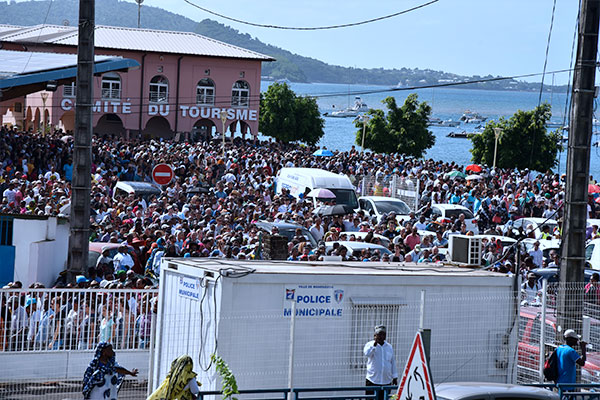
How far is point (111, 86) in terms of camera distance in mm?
62344

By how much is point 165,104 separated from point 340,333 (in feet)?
181

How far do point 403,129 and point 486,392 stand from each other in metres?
53.8

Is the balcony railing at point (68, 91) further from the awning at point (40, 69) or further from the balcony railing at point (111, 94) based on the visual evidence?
the awning at point (40, 69)

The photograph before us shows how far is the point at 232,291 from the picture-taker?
31.8 ft

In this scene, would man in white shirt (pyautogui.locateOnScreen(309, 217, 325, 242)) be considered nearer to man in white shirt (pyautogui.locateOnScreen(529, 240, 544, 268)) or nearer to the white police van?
man in white shirt (pyautogui.locateOnScreen(529, 240, 544, 268))

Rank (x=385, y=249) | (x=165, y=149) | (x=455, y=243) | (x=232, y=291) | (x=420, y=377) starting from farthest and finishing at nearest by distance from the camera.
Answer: (x=165, y=149) < (x=385, y=249) < (x=455, y=243) < (x=232, y=291) < (x=420, y=377)

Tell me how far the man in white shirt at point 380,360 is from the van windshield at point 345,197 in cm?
1950

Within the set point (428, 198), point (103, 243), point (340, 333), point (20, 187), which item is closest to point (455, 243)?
point (340, 333)

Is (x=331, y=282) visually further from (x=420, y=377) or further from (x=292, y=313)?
(x=420, y=377)

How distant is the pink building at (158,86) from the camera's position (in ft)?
202

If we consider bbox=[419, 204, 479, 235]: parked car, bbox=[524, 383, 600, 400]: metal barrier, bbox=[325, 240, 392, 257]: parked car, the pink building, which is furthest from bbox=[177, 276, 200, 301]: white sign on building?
the pink building

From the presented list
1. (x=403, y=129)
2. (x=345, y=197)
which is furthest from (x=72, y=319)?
(x=403, y=129)

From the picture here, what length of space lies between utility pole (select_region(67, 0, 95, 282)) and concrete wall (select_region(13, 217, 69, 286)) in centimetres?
257

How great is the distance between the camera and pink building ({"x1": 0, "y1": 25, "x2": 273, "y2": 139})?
6156 centimetres
